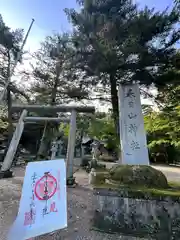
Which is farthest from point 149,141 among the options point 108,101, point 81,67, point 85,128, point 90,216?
point 90,216

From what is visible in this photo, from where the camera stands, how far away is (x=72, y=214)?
3.31 metres

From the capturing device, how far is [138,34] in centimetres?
539

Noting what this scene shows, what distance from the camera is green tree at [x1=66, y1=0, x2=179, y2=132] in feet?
17.3

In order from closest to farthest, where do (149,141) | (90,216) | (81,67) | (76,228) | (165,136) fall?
1. (76,228)
2. (90,216)
3. (81,67)
4. (165,136)
5. (149,141)

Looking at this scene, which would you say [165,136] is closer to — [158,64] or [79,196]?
[158,64]

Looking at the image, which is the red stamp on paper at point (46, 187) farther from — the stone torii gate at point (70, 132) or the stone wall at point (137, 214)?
the stone torii gate at point (70, 132)

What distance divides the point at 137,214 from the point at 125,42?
4628 mm

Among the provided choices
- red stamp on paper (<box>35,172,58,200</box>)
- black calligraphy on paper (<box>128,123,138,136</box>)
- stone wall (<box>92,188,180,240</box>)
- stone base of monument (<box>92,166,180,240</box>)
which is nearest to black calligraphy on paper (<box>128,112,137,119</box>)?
black calligraphy on paper (<box>128,123,138,136</box>)

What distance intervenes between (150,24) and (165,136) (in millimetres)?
10090

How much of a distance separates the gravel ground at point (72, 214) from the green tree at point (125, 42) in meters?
3.75

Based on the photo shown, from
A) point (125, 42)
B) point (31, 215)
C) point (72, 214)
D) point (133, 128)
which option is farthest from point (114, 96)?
point (31, 215)

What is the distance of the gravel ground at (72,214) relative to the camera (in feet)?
8.18

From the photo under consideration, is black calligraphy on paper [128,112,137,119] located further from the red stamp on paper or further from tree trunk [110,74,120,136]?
the red stamp on paper

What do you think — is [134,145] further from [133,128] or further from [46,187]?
[46,187]
